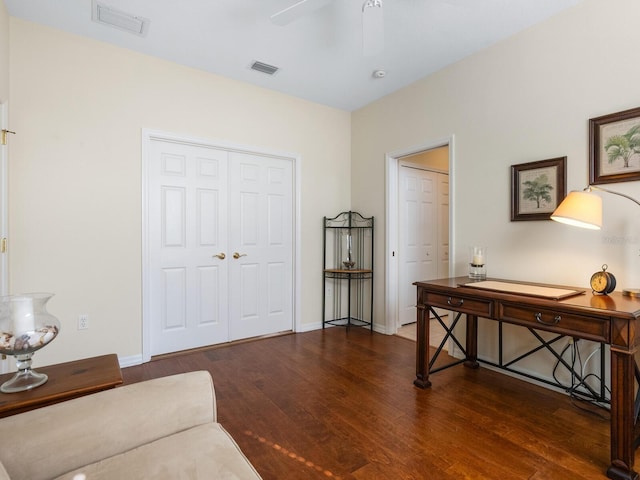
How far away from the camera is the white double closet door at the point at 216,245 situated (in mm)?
3123

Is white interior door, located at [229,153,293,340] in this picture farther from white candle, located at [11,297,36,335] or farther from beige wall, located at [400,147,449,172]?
white candle, located at [11,297,36,335]

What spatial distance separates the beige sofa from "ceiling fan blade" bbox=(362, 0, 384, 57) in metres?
2.08

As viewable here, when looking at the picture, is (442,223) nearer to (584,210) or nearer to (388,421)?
(584,210)

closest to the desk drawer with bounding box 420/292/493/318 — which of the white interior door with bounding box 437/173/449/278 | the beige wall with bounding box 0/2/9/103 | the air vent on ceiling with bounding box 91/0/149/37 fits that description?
the white interior door with bounding box 437/173/449/278

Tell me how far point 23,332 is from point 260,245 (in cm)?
247

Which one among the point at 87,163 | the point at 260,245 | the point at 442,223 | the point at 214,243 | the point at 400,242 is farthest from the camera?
the point at 442,223

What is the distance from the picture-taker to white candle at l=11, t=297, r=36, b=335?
129 cm

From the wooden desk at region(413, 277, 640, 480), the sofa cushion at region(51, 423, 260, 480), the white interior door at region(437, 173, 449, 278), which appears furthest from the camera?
the white interior door at region(437, 173, 449, 278)

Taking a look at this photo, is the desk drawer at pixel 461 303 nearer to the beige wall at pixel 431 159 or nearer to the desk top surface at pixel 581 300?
the desk top surface at pixel 581 300

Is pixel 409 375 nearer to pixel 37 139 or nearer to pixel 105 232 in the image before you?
pixel 105 232

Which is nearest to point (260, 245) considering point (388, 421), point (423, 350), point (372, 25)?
point (423, 350)

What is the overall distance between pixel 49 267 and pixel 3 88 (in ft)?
4.21

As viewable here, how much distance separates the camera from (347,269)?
159 inches

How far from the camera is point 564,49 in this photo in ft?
7.77
